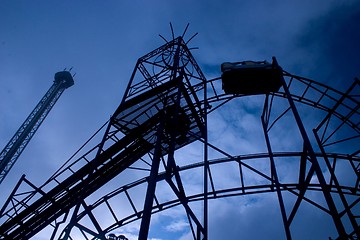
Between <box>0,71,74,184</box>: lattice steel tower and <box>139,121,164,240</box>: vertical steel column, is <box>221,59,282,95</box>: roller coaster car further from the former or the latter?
<box>0,71,74,184</box>: lattice steel tower

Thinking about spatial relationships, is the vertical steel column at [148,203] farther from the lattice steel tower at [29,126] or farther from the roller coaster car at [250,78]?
the lattice steel tower at [29,126]

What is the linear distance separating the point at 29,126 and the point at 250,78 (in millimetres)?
30495

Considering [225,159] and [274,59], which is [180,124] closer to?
[225,159]

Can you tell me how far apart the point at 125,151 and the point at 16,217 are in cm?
603

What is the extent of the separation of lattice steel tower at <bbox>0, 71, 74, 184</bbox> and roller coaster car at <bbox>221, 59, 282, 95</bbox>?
28.2m

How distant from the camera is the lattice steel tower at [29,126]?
27.1 metres

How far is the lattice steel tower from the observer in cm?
2709

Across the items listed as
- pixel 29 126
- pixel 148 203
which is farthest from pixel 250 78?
pixel 29 126

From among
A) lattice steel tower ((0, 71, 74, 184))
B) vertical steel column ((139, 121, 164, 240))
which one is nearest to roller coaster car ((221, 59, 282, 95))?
vertical steel column ((139, 121, 164, 240))

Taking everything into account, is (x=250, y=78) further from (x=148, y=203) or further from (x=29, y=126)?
(x=29, y=126)

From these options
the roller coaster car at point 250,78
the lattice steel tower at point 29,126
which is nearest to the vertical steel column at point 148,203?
the roller coaster car at point 250,78

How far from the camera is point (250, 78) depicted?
914 cm

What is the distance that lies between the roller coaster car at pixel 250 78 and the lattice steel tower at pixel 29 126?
28.2 meters

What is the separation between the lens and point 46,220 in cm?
1113
